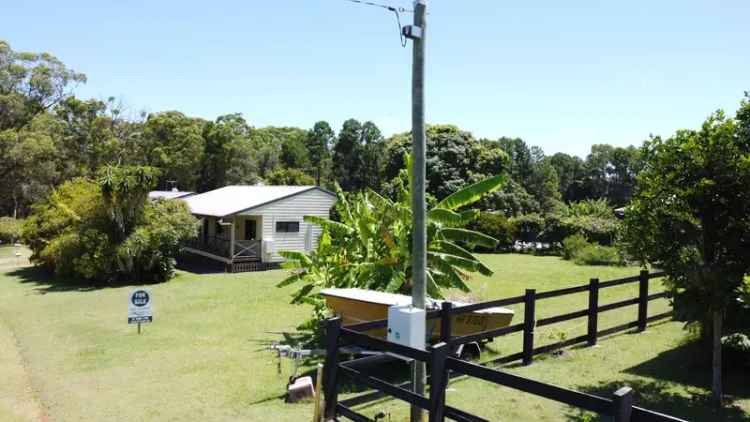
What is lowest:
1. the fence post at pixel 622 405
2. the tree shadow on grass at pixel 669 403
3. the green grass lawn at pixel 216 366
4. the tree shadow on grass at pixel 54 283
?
the tree shadow on grass at pixel 54 283

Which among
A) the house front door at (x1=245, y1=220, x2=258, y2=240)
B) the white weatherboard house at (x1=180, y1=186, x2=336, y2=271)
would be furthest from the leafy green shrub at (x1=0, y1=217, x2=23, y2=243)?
the house front door at (x1=245, y1=220, x2=258, y2=240)

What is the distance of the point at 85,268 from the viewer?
22094 millimetres

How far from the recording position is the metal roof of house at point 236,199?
87.3ft

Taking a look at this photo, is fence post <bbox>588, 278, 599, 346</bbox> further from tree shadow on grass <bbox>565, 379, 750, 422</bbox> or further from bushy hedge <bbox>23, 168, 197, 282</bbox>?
bushy hedge <bbox>23, 168, 197, 282</bbox>

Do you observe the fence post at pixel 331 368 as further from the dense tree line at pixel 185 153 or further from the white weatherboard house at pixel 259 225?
the dense tree line at pixel 185 153

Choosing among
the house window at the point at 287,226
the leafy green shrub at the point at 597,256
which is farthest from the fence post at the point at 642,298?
the house window at the point at 287,226

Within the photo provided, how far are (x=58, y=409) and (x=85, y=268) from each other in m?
15.0

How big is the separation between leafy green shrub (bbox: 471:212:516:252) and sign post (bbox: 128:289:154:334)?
914 inches

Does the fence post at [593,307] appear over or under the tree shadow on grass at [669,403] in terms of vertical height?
over

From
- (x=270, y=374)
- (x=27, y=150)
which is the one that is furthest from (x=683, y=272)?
(x=27, y=150)

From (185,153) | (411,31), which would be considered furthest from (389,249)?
(185,153)

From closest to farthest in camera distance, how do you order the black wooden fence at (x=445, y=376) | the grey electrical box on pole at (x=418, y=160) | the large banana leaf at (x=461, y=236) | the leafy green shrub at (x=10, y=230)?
the black wooden fence at (x=445, y=376) < the grey electrical box on pole at (x=418, y=160) < the large banana leaf at (x=461, y=236) < the leafy green shrub at (x=10, y=230)

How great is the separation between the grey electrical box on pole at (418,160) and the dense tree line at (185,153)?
93.6 feet

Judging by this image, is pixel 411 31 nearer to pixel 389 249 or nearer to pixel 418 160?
pixel 418 160
